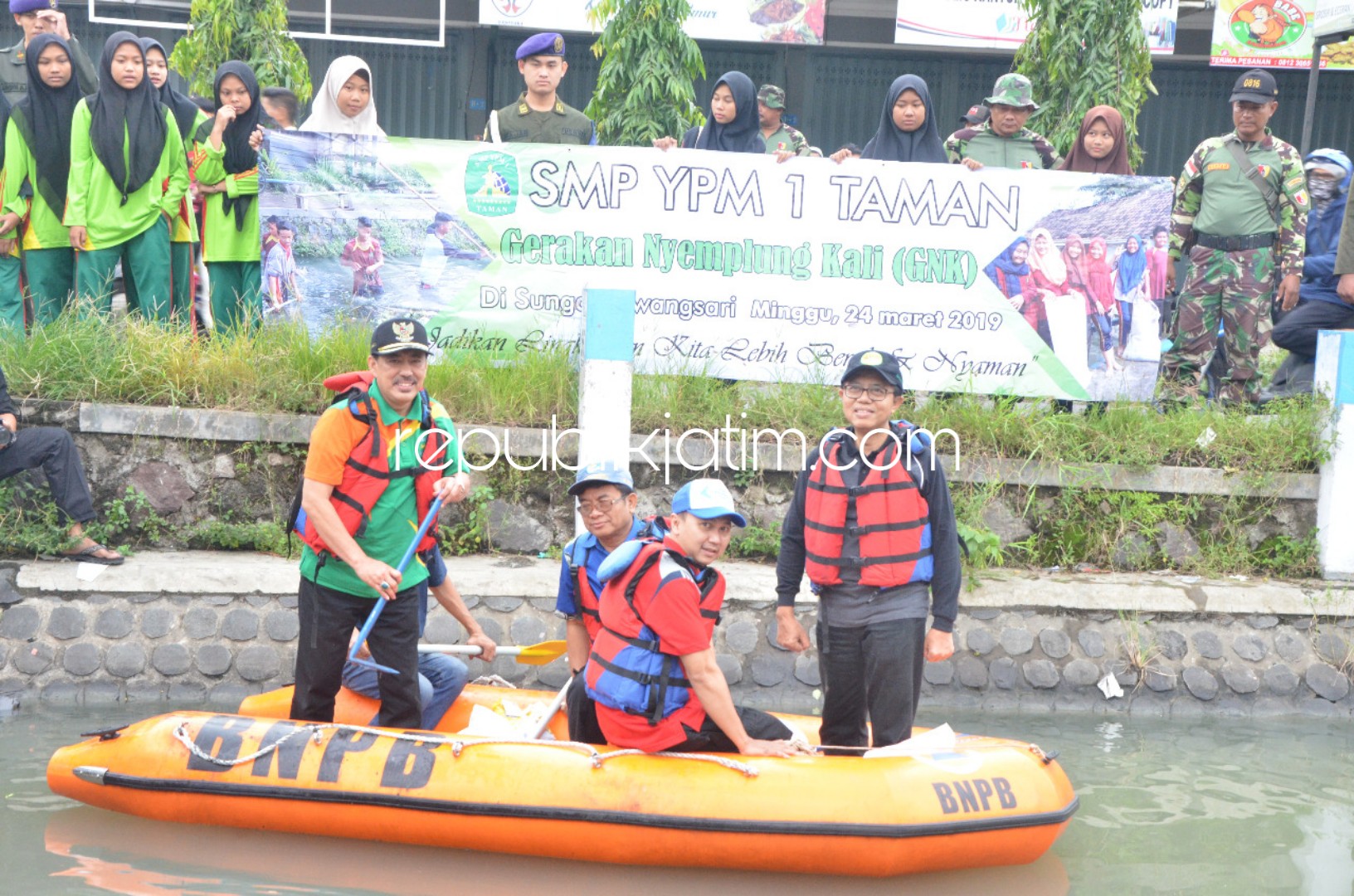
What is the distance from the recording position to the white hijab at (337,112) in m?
7.68

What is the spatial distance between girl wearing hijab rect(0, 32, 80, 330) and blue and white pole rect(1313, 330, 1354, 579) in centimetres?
731

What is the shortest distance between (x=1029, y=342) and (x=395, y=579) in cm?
436

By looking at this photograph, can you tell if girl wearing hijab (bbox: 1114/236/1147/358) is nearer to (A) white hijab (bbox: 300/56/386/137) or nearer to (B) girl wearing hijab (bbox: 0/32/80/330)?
(A) white hijab (bbox: 300/56/386/137)

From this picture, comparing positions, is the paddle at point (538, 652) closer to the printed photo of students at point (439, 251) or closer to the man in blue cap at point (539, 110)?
the printed photo of students at point (439, 251)

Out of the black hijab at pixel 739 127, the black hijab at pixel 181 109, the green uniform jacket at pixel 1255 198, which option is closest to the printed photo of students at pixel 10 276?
the black hijab at pixel 181 109

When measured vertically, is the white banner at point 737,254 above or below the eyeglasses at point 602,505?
above

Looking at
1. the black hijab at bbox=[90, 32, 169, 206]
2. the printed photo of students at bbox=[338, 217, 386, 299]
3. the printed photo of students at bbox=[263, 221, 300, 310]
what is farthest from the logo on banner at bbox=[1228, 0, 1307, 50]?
the black hijab at bbox=[90, 32, 169, 206]

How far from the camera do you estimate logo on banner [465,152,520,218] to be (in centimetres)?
764

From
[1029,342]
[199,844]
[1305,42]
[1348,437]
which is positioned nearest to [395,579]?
[199,844]

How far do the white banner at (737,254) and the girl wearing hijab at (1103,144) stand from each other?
17.5 inches

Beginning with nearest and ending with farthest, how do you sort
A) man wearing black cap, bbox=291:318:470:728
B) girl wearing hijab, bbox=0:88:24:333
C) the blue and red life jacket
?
1. man wearing black cap, bbox=291:318:470:728
2. the blue and red life jacket
3. girl wearing hijab, bbox=0:88:24:333

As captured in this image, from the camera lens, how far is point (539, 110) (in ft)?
27.0

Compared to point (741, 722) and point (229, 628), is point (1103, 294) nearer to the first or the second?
point (741, 722)

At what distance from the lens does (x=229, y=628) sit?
665 cm
